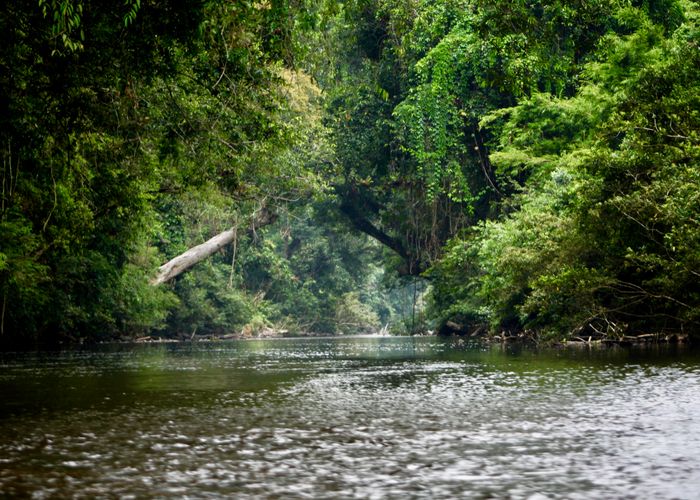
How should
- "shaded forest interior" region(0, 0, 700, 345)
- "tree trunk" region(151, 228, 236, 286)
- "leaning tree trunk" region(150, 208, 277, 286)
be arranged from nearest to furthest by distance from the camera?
1. "shaded forest interior" region(0, 0, 700, 345)
2. "tree trunk" region(151, 228, 236, 286)
3. "leaning tree trunk" region(150, 208, 277, 286)

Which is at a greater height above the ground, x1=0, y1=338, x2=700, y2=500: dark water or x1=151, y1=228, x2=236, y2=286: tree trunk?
x1=151, y1=228, x2=236, y2=286: tree trunk

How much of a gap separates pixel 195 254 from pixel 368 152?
8969 millimetres

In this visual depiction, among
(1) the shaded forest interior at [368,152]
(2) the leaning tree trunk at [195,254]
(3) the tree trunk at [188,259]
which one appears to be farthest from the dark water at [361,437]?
(2) the leaning tree trunk at [195,254]

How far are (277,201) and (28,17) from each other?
94.1 ft

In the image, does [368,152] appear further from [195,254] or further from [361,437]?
[361,437]

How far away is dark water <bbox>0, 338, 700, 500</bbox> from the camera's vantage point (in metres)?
4.27

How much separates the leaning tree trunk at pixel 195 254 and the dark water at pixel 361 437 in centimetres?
2294

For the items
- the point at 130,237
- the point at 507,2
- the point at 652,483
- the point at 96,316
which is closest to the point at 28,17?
the point at 507,2

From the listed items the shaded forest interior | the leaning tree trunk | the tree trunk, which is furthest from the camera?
the leaning tree trunk

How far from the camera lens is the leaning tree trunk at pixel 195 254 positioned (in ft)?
111

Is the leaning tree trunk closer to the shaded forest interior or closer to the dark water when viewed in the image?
the shaded forest interior

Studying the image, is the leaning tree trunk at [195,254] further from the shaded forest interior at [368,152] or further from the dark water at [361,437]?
the dark water at [361,437]

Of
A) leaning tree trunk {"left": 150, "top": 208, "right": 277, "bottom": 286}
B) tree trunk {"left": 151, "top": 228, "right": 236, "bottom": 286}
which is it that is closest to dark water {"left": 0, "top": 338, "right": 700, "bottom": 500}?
tree trunk {"left": 151, "top": 228, "right": 236, "bottom": 286}

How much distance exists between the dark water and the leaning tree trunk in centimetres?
2294
